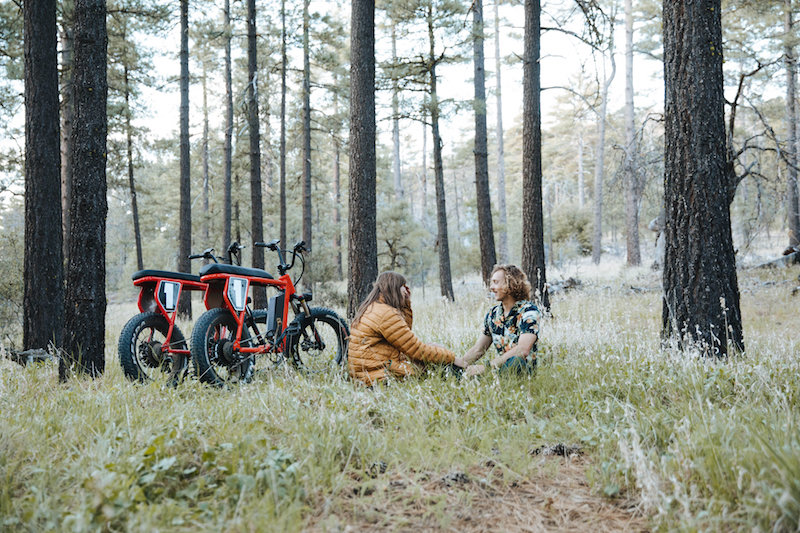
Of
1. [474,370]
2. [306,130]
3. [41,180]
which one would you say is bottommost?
[474,370]

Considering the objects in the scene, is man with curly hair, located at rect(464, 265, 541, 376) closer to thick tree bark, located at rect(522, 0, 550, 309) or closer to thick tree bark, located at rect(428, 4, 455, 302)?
thick tree bark, located at rect(522, 0, 550, 309)

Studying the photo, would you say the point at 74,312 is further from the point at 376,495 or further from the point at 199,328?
the point at 376,495

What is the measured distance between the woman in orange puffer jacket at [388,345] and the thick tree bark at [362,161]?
2.64 metres

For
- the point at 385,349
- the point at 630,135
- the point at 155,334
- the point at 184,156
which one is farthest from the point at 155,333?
the point at 630,135

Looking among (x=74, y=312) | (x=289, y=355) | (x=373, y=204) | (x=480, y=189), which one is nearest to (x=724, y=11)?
(x=480, y=189)

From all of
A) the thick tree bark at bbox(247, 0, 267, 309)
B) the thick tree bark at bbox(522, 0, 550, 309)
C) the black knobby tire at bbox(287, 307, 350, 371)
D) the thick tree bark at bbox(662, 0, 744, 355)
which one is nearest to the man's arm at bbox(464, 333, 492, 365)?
the black knobby tire at bbox(287, 307, 350, 371)

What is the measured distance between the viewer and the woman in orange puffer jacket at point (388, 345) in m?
4.40

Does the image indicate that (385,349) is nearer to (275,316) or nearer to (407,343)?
(407,343)

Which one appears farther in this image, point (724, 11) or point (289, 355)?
point (724, 11)

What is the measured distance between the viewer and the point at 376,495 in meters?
2.50

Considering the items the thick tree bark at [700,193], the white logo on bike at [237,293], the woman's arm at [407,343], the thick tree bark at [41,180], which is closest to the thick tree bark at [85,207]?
the white logo on bike at [237,293]

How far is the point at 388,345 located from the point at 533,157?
5.79 meters

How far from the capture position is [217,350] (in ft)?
15.9

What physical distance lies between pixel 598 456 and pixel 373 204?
511 centimetres
